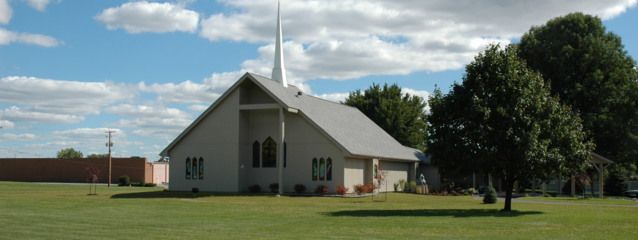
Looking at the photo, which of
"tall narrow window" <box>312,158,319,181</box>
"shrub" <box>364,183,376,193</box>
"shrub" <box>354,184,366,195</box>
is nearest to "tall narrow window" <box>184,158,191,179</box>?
"tall narrow window" <box>312,158,319,181</box>

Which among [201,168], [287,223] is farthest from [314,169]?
[287,223]

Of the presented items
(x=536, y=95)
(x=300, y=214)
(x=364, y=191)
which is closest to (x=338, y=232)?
(x=300, y=214)

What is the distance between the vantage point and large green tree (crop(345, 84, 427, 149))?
3078 inches

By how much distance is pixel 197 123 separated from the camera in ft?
156

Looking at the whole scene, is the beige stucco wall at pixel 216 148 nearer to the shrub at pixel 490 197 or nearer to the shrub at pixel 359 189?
the shrub at pixel 359 189

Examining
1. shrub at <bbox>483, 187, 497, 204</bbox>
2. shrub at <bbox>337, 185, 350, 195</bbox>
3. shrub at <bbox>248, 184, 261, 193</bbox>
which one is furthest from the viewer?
shrub at <bbox>248, 184, 261, 193</bbox>

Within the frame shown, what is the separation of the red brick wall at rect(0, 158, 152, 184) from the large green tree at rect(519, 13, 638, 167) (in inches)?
1736

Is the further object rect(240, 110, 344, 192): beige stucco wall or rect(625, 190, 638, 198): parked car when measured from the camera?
rect(625, 190, 638, 198): parked car

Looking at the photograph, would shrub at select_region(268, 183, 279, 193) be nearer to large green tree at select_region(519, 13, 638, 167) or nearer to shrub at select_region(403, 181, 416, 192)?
shrub at select_region(403, 181, 416, 192)

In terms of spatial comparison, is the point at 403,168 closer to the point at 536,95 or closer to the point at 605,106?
the point at 605,106

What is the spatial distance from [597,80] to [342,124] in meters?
20.6

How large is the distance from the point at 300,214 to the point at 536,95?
11.3m

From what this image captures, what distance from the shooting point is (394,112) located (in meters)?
78.7

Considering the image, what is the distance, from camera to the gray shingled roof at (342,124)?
44.9 m
